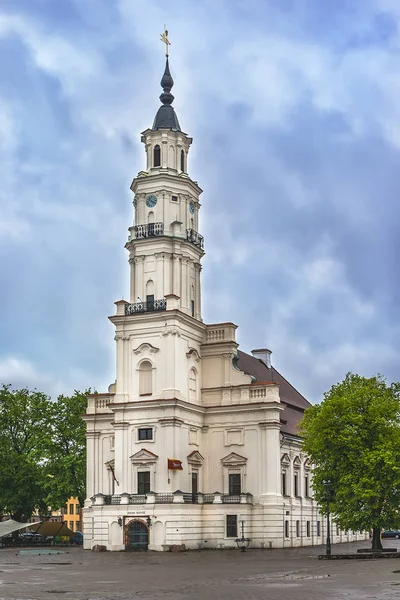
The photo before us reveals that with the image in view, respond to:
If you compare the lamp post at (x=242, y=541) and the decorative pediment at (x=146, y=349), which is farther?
the decorative pediment at (x=146, y=349)

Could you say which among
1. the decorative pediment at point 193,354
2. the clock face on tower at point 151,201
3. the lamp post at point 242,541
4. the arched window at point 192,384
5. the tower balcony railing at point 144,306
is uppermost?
the clock face on tower at point 151,201

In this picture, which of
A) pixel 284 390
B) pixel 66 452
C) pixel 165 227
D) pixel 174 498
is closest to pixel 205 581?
pixel 174 498

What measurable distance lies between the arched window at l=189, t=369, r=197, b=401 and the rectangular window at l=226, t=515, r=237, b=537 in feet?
35.3

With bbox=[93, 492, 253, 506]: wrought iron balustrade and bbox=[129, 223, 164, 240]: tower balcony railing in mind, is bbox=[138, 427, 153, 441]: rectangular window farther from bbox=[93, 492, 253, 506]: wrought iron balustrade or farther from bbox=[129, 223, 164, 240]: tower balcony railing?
bbox=[129, 223, 164, 240]: tower balcony railing

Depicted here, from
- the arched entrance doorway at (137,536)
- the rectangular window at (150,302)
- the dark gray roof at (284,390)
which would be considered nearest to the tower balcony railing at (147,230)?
the rectangular window at (150,302)

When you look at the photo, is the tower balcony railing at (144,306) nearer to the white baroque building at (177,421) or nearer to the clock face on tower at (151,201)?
the white baroque building at (177,421)

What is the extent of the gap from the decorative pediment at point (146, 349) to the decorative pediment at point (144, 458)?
330 inches

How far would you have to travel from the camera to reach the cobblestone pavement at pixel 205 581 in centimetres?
2791

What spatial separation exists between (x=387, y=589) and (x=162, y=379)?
4700 cm

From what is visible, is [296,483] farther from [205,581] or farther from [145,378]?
[205,581]

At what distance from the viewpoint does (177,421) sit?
73.1 metres

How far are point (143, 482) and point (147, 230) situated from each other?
73.8 ft

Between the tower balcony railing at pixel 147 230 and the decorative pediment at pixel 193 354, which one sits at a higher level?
the tower balcony railing at pixel 147 230

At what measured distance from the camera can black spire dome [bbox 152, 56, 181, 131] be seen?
274 ft
